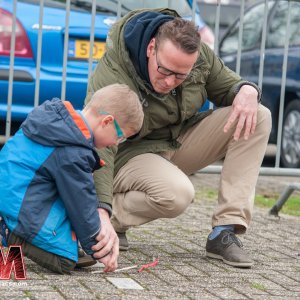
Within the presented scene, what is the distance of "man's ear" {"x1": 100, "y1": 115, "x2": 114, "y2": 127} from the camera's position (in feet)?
15.7

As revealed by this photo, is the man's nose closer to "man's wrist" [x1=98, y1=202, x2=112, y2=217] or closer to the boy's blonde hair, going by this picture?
the boy's blonde hair

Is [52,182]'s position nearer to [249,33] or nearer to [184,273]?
[184,273]

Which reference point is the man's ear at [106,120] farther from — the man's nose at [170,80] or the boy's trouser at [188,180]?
the boy's trouser at [188,180]

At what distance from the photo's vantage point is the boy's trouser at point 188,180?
17.9ft

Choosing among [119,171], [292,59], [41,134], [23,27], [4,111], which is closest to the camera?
[41,134]

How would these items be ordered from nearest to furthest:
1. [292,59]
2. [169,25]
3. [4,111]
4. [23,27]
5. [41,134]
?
1. [41,134]
2. [169,25]
3. [4,111]
4. [23,27]
5. [292,59]

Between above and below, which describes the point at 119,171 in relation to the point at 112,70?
below

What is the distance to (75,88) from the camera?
7406mm

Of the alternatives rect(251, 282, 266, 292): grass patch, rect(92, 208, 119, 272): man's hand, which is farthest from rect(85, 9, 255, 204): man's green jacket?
rect(251, 282, 266, 292): grass patch

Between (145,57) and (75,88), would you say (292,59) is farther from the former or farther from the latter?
(145,57)

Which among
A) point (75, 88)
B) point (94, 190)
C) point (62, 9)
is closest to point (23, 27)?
point (62, 9)

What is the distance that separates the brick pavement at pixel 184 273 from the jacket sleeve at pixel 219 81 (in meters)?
0.85

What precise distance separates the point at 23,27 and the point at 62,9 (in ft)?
1.09

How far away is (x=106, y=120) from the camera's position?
479 centimetres
